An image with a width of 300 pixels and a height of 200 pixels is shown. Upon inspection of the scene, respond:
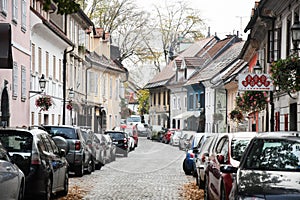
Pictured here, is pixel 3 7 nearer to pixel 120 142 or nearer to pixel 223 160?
pixel 223 160

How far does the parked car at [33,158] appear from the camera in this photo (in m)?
13.9

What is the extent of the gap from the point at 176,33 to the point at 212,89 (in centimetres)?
535

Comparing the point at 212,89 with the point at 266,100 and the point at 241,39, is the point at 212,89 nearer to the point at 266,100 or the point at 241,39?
the point at 266,100

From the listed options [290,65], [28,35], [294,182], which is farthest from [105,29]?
[294,182]

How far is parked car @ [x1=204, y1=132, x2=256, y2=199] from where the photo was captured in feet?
42.3

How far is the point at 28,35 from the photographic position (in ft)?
99.2

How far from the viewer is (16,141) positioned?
47.2ft

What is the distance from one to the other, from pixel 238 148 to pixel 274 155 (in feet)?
10.0

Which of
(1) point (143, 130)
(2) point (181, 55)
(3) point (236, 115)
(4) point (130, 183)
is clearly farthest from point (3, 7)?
(1) point (143, 130)

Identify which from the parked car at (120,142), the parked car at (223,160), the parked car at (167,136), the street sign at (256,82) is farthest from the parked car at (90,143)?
the parked car at (167,136)

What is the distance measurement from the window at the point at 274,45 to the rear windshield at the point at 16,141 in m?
16.0

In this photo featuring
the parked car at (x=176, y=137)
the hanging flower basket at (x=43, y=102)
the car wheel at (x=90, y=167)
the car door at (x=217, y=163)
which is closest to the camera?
the car door at (x=217, y=163)

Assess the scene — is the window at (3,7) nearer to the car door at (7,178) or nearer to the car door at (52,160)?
the car door at (52,160)

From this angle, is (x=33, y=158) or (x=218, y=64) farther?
(x=218, y=64)
